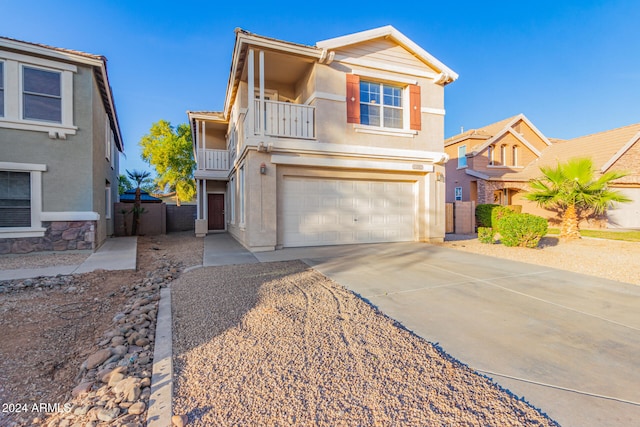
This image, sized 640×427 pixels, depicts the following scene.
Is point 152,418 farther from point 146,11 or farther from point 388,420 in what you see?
point 146,11

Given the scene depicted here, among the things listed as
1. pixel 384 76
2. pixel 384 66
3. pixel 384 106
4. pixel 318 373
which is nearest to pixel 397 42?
pixel 384 66

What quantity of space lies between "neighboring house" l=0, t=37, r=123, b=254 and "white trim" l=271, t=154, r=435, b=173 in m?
5.87

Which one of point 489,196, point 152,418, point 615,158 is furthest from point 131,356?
point 615,158

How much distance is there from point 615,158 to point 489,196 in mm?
6589

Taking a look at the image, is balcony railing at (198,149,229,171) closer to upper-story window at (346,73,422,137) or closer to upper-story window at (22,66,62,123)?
upper-story window at (22,66,62,123)

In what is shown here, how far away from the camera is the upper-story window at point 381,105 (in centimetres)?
982

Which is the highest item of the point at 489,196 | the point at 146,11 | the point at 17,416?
the point at 146,11

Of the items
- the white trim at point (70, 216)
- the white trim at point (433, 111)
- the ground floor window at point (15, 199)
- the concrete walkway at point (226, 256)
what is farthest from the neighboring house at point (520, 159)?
the ground floor window at point (15, 199)

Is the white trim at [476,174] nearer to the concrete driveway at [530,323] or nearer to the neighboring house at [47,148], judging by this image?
the concrete driveway at [530,323]

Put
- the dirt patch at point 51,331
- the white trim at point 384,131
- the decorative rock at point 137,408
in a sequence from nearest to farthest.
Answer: the decorative rock at point 137,408 → the dirt patch at point 51,331 → the white trim at point 384,131

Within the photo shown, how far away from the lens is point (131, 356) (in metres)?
2.80

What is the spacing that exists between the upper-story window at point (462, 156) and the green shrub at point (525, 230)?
11917 mm

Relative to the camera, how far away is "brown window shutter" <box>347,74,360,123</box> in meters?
9.30

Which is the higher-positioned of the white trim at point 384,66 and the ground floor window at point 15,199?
the white trim at point 384,66
